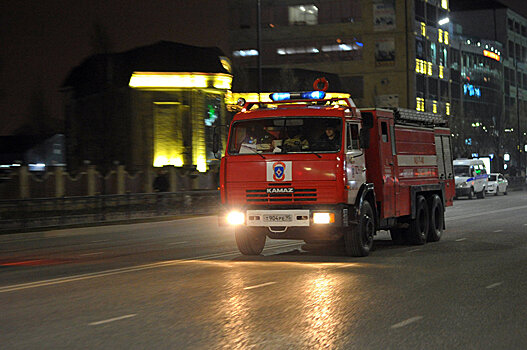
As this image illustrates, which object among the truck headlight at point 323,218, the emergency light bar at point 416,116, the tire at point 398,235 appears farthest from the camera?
the tire at point 398,235

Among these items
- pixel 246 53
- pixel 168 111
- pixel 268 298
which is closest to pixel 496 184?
pixel 168 111

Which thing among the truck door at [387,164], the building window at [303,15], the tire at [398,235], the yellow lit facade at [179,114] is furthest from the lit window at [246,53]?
the truck door at [387,164]

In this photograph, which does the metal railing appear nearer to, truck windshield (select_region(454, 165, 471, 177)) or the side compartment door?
the side compartment door

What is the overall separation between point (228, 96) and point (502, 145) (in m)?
50.2

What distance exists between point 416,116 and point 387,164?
2.31 m

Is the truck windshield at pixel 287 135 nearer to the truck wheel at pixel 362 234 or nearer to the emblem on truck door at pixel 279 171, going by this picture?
the emblem on truck door at pixel 279 171

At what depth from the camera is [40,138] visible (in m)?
56.4

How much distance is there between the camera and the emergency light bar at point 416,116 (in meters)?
17.2

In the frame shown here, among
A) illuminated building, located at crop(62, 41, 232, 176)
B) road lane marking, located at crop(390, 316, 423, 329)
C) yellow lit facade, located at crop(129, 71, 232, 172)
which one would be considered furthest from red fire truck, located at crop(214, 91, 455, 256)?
yellow lit facade, located at crop(129, 71, 232, 172)

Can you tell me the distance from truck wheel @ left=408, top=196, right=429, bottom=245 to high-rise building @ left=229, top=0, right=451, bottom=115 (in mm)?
76434

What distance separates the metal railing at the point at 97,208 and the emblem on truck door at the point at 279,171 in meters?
13.4

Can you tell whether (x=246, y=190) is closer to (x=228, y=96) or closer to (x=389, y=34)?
(x=228, y=96)

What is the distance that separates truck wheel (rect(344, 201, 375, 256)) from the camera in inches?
588

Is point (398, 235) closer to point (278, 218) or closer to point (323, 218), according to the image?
point (323, 218)
